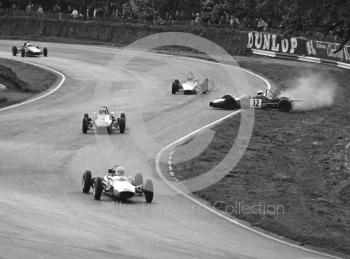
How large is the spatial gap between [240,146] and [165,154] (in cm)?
313

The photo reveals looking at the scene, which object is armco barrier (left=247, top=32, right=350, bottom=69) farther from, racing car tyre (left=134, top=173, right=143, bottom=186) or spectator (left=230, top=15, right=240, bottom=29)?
racing car tyre (left=134, top=173, right=143, bottom=186)

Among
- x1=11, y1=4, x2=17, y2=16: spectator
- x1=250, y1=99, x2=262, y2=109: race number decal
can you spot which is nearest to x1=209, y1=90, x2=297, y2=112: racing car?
x1=250, y1=99, x2=262, y2=109: race number decal

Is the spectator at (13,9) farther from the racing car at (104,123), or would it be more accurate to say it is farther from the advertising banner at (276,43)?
the racing car at (104,123)

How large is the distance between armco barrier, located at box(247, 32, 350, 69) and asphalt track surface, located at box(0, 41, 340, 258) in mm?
7404

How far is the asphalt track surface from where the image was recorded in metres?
16.4

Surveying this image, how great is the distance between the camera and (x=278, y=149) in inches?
1182

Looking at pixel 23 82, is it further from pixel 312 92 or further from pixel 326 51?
pixel 326 51

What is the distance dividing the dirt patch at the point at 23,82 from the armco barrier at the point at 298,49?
16.1m

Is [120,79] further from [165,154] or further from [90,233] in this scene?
[90,233]

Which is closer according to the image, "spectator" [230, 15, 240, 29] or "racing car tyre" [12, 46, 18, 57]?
"racing car tyre" [12, 46, 18, 57]

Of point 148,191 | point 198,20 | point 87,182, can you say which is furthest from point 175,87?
point 198,20

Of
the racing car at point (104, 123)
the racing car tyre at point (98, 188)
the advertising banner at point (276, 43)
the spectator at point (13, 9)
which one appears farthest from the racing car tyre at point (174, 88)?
the spectator at point (13, 9)

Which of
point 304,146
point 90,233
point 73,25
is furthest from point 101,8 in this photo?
point 90,233

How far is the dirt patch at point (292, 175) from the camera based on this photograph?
20188 millimetres
